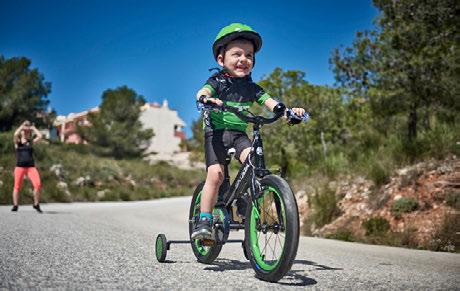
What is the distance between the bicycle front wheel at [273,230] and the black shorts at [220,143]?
640 mm

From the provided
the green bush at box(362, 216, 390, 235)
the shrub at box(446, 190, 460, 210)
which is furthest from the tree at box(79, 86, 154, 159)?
the shrub at box(446, 190, 460, 210)

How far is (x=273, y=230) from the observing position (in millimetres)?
3496

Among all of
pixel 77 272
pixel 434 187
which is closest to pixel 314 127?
pixel 434 187

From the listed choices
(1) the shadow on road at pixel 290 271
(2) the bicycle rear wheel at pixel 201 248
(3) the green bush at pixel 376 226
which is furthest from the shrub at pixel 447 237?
(2) the bicycle rear wheel at pixel 201 248

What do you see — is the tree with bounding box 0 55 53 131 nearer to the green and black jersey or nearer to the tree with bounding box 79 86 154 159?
the tree with bounding box 79 86 154 159

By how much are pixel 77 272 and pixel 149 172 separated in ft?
112

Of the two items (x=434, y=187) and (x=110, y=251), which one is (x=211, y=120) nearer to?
(x=110, y=251)

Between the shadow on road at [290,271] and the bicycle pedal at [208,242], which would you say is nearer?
the shadow on road at [290,271]

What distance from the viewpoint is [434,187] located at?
805 centimetres

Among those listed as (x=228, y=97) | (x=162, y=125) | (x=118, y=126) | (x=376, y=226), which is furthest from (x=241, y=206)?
(x=162, y=125)

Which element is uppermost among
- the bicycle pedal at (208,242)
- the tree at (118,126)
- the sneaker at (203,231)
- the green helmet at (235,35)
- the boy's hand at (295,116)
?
the tree at (118,126)

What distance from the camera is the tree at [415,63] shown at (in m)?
11.3

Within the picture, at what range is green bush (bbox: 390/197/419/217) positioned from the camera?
7906mm

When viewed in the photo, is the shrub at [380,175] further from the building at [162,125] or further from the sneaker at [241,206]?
the building at [162,125]
